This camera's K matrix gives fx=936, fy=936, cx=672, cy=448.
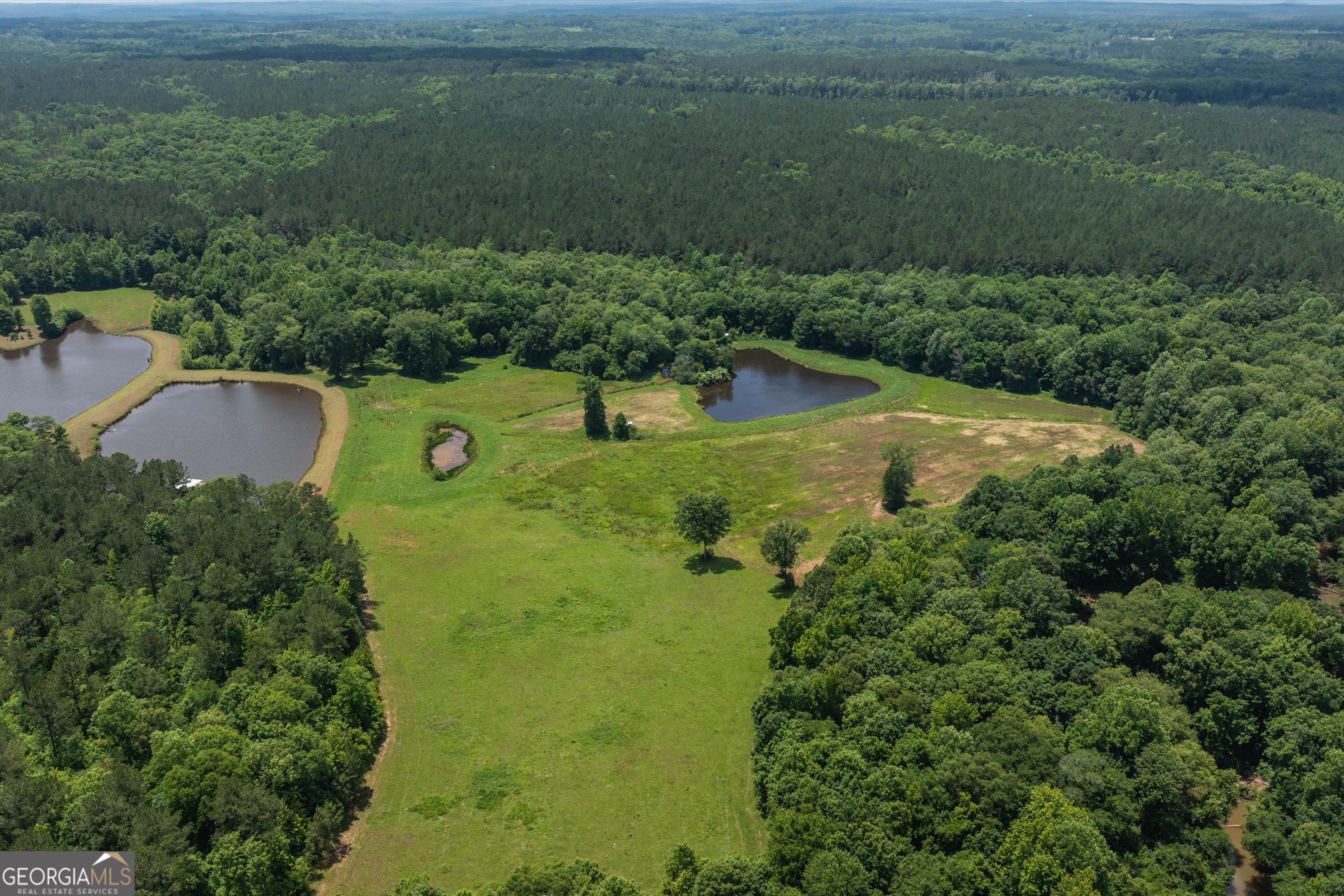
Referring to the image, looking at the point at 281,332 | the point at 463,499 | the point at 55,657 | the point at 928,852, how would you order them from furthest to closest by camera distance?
the point at 281,332
the point at 463,499
the point at 55,657
the point at 928,852

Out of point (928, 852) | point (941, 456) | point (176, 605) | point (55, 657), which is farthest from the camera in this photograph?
point (941, 456)

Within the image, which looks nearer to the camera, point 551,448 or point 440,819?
point 440,819

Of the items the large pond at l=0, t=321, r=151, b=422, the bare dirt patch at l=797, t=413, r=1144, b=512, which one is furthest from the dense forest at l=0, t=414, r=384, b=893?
the bare dirt patch at l=797, t=413, r=1144, b=512

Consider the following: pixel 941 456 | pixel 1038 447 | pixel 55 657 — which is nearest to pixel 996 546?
pixel 941 456

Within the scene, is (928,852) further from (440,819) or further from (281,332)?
(281,332)

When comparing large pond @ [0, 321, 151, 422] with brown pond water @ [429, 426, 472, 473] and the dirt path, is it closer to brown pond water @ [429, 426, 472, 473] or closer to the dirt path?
the dirt path

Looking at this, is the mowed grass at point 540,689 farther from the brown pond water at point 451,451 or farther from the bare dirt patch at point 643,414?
the bare dirt patch at point 643,414
